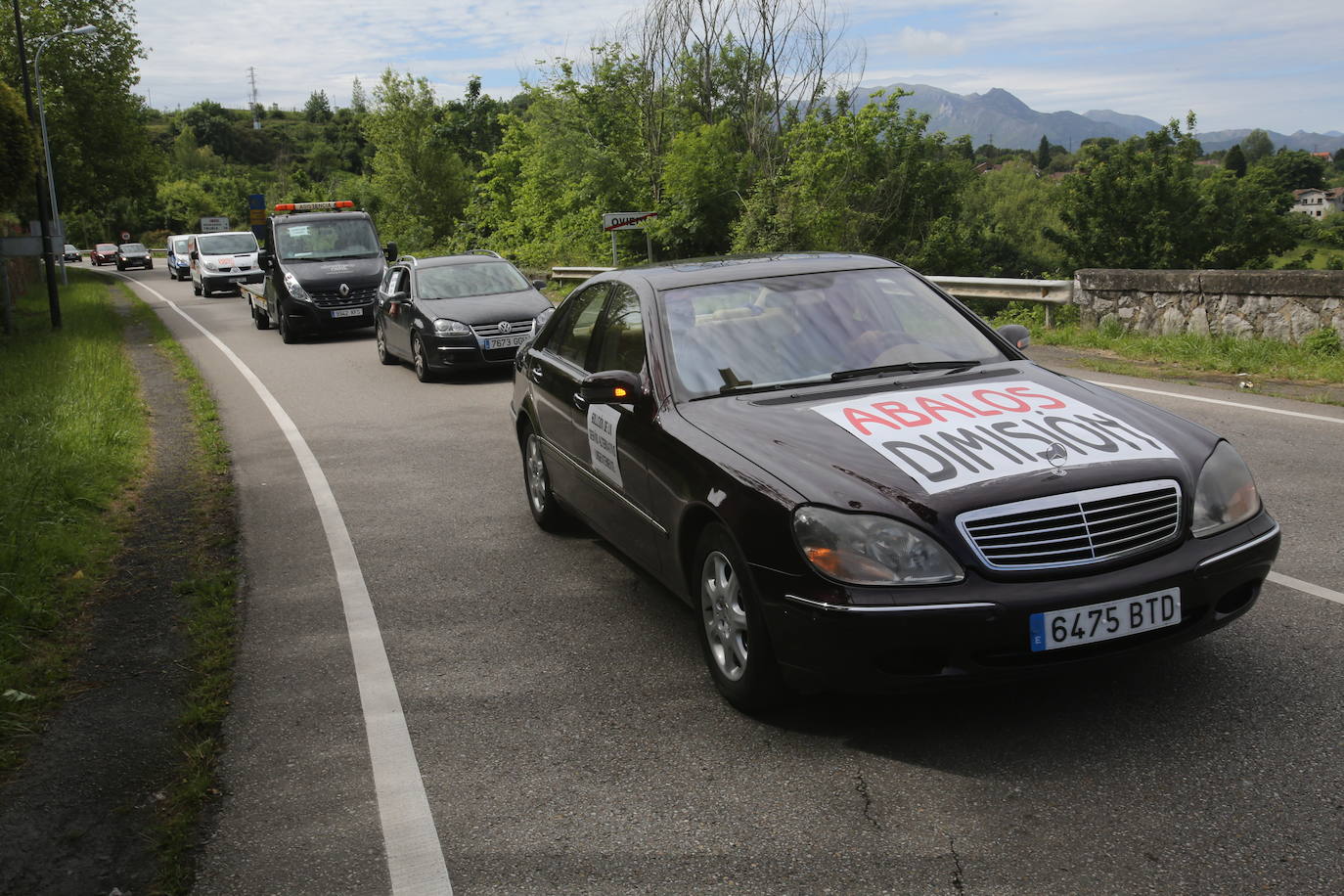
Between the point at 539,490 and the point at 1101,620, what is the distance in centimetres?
381

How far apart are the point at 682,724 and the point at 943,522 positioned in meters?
1.16

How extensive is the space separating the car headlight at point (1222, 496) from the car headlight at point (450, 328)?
10650 mm

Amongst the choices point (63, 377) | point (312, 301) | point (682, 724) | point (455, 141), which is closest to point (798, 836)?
point (682, 724)

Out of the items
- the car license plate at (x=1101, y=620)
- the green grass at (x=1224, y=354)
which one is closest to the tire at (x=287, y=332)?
the green grass at (x=1224, y=354)

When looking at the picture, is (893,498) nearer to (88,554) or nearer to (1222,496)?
(1222,496)

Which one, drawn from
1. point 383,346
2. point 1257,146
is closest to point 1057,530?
point 383,346

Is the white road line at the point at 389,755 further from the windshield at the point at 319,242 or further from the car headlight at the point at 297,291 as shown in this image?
the windshield at the point at 319,242

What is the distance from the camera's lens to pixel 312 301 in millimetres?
19797

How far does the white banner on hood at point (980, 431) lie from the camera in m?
3.69

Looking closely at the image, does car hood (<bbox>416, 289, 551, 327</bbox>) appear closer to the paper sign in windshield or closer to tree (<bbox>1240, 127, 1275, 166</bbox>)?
the paper sign in windshield

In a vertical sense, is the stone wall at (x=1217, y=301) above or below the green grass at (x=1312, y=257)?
above

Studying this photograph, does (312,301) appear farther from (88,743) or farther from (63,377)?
(88,743)

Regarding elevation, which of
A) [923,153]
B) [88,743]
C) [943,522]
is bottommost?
[88,743]

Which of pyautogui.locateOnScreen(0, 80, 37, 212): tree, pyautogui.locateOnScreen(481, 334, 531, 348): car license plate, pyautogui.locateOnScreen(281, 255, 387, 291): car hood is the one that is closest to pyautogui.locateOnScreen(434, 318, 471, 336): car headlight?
pyautogui.locateOnScreen(481, 334, 531, 348): car license plate
